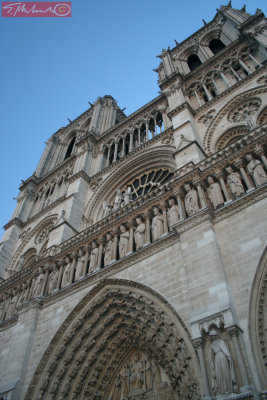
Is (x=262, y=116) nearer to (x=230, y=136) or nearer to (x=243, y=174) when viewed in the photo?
(x=230, y=136)

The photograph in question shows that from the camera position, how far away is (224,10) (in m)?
17.4

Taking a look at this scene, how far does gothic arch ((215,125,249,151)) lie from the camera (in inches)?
422

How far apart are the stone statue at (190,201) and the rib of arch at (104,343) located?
76.0 inches

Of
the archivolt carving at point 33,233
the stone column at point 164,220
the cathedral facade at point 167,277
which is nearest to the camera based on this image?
the cathedral facade at point 167,277

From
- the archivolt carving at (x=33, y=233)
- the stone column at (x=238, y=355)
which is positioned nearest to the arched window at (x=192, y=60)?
the archivolt carving at (x=33, y=233)

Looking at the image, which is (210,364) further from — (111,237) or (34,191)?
(34,191)

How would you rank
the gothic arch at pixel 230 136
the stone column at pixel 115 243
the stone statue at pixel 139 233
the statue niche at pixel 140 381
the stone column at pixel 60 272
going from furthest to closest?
the gothic arch at pixel 230 136 < the stone column at pixel 60 272 < the stone column at pixel 115 243 < the stone statue at pixel 139 233 < the statue niche at pixel 140 381

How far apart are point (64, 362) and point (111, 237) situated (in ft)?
10.7

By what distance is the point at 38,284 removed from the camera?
9789 millimetres

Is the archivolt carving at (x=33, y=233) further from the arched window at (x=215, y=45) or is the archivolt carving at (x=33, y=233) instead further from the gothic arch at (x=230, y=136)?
the arched window at (x=215, y=45)

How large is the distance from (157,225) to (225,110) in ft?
18.7

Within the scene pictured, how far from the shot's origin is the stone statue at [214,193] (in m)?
7.23

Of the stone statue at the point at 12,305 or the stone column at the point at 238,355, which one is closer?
the stone column at the point at 238,355

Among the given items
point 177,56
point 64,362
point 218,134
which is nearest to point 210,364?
point 64,362
